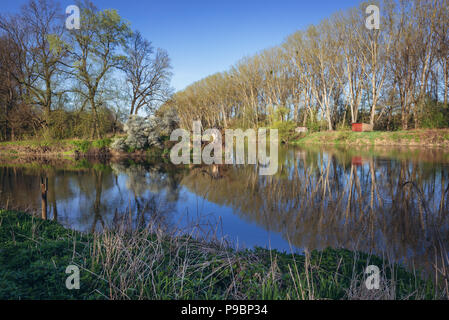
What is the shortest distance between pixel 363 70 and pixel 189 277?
36.6m

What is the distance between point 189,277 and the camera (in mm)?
2984

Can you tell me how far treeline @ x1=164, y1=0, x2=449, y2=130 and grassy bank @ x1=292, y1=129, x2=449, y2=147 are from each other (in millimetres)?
1642

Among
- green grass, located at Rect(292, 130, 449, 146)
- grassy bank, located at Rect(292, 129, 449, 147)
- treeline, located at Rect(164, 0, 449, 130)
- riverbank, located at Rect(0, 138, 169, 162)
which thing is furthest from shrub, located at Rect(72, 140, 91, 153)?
grassy bank, located at Rect(292, 129, 449, 147)

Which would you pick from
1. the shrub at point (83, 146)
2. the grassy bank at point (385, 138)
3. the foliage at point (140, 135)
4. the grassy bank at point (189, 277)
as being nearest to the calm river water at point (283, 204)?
the grassy bank at point (189, 277)

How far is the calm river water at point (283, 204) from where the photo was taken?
186 inches

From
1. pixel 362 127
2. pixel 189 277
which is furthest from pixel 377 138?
pixel 189 277

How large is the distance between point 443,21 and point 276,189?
30.6 metres

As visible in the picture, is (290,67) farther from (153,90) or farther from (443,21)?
(153,90)

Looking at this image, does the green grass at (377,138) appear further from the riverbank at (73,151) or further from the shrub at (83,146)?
the shrub at (83,146)

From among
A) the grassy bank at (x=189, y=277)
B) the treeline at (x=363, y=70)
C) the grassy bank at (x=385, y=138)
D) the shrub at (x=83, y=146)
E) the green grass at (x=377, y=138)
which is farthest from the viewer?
the treeline at (x=363, y=70)

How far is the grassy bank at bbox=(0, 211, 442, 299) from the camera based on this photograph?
2.56m

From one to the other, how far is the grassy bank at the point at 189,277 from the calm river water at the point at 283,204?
21.1 inches

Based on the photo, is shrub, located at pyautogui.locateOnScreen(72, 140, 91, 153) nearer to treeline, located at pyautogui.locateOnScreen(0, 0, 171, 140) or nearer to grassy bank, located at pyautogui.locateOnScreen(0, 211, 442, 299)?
treeline, located at pyautogui.locateOnScreen(0, 0, 171, 140)

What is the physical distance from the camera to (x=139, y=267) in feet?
9.94
